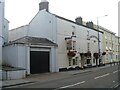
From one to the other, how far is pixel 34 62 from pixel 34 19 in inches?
372

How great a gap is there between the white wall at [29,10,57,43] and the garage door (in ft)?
9.79

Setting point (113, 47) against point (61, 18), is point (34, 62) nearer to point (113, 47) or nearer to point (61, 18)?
point (61, 18)

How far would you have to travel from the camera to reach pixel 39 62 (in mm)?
25047

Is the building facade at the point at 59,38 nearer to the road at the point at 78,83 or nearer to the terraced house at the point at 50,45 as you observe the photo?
the terraced house at the point at 50,45

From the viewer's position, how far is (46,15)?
29.0 meters

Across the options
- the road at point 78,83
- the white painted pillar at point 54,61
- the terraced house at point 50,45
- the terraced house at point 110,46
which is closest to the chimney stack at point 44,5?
the terraced house at point 50,45

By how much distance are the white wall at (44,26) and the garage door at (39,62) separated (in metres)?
2.98

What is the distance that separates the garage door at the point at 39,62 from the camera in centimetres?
2401

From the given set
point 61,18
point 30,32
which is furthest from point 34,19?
point 61,18

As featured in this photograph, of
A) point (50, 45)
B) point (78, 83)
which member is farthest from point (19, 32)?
point (78, 83)

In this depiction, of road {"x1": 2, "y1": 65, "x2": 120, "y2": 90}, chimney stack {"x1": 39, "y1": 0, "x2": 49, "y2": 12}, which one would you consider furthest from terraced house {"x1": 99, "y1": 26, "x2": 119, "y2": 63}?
road {"x1": 2, "y1": 65, "x2": 120, "y2": 90}

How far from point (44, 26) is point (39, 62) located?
641 centimetres

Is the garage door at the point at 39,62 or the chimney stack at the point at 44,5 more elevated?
the chimney stack at the point at 44,5

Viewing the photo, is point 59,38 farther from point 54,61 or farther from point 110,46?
point 110,46
